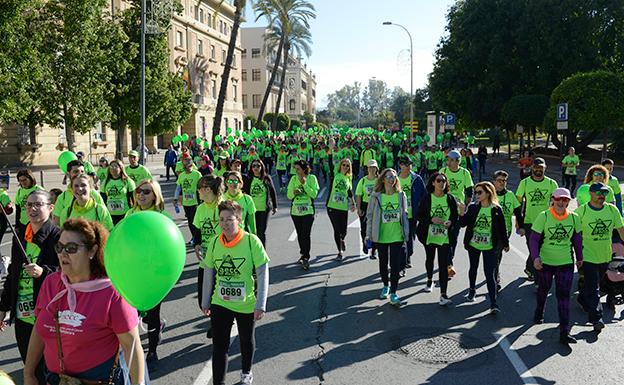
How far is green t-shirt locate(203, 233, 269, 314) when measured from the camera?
4.50m

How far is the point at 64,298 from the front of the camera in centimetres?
286

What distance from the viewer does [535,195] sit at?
8.20m

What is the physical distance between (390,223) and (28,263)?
4263 mm

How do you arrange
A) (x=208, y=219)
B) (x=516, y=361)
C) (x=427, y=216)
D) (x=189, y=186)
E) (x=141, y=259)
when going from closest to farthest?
1. (x=141, y=259)
2. (x=516, y=361)
3. (x=208, y=219)
4. (x=427, y=216)
5. (x=189, y=186)

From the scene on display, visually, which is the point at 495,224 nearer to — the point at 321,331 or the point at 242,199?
the point at 321,331

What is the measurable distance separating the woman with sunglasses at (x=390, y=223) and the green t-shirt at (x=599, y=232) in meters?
2.05

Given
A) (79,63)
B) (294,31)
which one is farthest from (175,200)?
(294,31)

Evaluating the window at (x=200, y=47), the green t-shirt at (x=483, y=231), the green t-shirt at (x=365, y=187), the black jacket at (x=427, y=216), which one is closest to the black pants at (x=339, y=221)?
the green t-shirt at (x=365, y=187)

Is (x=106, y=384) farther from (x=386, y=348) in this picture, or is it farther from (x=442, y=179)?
(x=442, y=179)

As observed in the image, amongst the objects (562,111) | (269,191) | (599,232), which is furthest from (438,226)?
(562,111)

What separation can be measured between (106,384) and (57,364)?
0.86ft

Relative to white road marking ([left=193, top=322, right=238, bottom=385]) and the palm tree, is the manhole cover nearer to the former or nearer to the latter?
white road marking ([left=193, top=322, right=238, bottom=385])

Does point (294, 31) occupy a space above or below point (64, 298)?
above

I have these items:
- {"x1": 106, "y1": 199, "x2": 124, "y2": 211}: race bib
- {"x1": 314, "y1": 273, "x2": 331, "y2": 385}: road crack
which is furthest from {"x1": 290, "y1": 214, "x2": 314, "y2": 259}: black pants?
{"x1": 106, "y1": 199, "x2": 124, "y2": 211}: race bib
